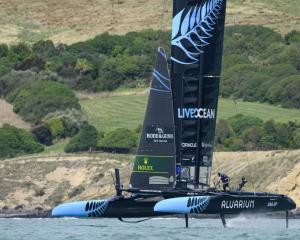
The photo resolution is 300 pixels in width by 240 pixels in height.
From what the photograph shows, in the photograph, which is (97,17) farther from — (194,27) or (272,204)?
(272,204)

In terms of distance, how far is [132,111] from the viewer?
8288 centimetres

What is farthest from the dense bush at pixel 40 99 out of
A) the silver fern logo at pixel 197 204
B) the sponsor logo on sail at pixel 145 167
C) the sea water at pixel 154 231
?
the silver fern logo at pixel 197 204

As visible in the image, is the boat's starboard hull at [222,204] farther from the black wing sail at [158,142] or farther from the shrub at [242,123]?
the shrub at [242,123]

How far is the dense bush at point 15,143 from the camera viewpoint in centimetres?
7325

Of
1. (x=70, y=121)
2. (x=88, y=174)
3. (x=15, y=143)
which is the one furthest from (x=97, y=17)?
(x=88, y=174)

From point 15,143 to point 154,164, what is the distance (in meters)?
33.8

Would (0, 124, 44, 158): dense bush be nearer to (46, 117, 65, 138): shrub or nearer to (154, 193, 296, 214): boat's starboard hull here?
(46, 117, 65, 138): shrub

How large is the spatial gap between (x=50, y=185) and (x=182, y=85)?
23.7 metres

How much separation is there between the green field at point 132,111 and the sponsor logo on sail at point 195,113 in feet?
116

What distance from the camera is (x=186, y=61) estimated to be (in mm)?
42438

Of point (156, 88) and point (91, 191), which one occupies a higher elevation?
point (156, 88)

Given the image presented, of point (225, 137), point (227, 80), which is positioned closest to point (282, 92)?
point (227, 80)

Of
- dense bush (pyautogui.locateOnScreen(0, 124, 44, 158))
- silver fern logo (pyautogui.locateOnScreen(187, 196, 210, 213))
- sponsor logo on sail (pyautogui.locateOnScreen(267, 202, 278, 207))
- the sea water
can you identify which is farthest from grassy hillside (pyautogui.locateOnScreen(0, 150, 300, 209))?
silver fern logo (pyautogui.locateOnScreen(187, 196, 210, 213))

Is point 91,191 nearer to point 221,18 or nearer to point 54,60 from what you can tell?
point 221,18
